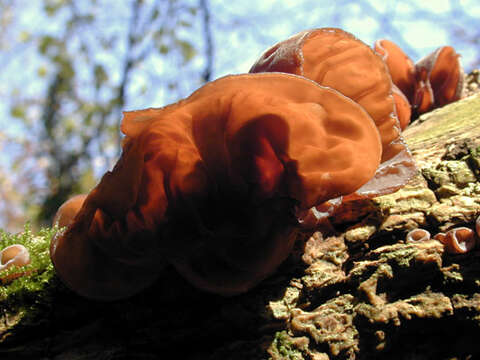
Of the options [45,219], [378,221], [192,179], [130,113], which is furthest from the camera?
[45,219]

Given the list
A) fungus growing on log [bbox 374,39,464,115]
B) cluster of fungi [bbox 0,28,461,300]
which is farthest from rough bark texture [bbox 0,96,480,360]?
fungus growing on log [bbox 374,39,464,115]

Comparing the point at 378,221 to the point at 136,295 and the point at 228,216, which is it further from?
the point at 136,295

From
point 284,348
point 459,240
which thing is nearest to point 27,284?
point 284,348

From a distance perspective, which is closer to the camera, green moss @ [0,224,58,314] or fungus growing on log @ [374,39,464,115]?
green moss @ [0,224,58,314]

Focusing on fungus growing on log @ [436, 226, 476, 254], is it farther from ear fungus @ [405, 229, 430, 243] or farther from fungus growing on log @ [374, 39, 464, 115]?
fungus growing on log @ [374, 39, 464, 115]

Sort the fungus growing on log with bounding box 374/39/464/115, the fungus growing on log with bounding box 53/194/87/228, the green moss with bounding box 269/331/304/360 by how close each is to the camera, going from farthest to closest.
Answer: the fungus growing on log with bounding box 374/39/464/115 < the fungus growing on log with bounding box 53/194/87/228 < the green moss with bounding box 269/331/304/360

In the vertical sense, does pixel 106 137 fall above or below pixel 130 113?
above

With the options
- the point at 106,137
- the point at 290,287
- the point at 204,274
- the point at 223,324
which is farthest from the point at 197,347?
the point at 106,137
